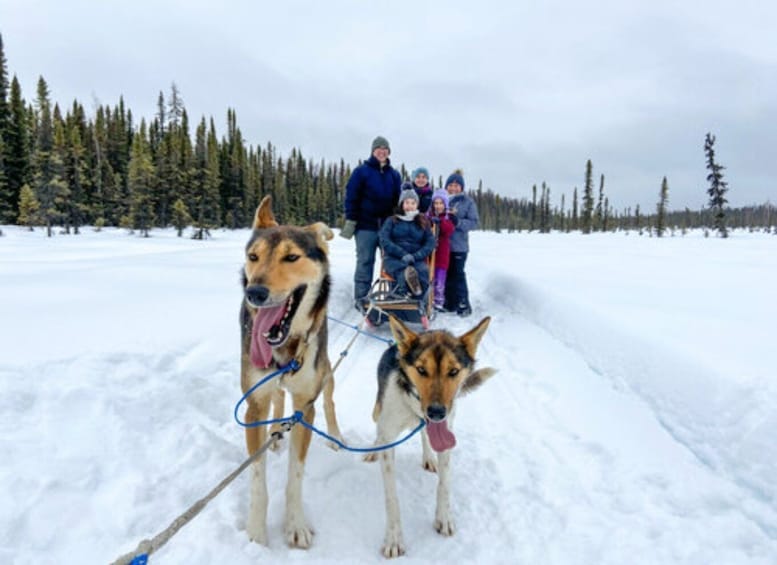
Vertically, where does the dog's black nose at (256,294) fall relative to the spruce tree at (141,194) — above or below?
below

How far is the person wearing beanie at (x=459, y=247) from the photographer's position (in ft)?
26.0

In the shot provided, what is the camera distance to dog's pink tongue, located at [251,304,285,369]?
216 centimetres

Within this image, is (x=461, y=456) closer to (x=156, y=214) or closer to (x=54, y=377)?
(x=54, y=377)

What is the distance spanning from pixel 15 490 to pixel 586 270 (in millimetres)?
10535

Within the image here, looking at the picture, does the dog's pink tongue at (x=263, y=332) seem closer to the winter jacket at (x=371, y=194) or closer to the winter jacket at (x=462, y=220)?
the winter jacket at (x=371, y=194)

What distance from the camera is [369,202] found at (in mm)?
6766

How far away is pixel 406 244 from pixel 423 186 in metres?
2.30

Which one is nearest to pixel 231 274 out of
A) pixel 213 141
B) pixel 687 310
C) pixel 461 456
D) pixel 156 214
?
pixel 461 456

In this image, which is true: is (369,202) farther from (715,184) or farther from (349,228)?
(715,184)

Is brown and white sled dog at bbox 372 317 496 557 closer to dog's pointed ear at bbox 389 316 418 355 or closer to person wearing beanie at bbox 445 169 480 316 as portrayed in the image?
dog's pointed ear at bbox 389 316 418 355

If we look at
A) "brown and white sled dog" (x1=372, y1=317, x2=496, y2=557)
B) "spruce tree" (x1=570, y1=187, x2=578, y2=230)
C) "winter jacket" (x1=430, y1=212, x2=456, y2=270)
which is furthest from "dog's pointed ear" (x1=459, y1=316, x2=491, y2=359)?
"spruce tree" (x1=570, y1=187, x2=578, y2=230)

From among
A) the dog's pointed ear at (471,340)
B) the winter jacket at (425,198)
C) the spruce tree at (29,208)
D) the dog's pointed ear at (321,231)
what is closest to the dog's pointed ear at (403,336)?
the dog's pointed ear at (471,340)

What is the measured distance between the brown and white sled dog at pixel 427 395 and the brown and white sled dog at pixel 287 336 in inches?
17.5

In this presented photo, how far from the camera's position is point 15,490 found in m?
2.04
